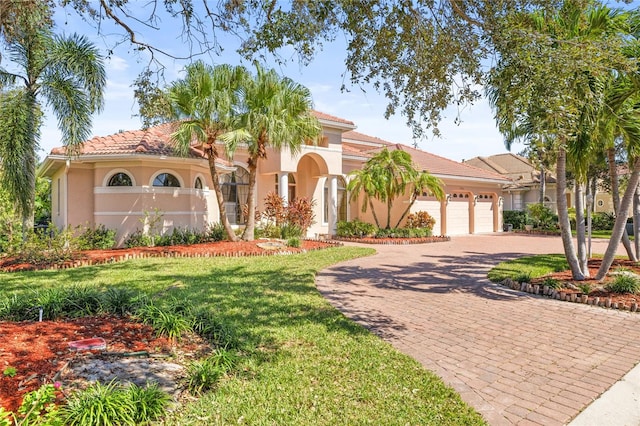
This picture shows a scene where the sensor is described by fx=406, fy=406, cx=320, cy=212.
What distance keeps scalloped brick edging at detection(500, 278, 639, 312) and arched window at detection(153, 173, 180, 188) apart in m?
13.4

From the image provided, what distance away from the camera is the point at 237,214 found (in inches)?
859

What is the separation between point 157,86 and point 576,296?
9529mm

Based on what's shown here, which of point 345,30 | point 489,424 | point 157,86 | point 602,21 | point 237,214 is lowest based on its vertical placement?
point 489,424

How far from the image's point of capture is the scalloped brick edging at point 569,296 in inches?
305

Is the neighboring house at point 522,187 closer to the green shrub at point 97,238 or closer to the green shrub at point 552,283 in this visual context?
the green shrub at point 552,283

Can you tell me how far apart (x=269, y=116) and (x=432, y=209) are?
14.2m

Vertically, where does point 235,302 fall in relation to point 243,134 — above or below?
below

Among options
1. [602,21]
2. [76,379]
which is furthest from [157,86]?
[602,21]

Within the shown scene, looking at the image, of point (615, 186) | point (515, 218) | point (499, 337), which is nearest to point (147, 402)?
point (499, 337)

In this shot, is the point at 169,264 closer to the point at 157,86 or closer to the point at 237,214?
the point at 157,86

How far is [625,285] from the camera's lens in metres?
8.45

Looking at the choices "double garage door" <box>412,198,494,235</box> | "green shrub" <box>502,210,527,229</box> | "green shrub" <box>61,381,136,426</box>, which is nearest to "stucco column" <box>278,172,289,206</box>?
"double garage door" <box>412,198,494,235</box>

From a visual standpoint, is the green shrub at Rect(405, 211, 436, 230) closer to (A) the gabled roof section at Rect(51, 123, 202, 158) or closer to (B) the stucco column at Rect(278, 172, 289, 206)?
(B) the stucco column at Rect(278, 172, 289, 206)

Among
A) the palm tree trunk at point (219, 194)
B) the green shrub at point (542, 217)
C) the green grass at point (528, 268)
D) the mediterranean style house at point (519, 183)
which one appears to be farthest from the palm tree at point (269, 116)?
the mediterranean style house at point (519, 183)
